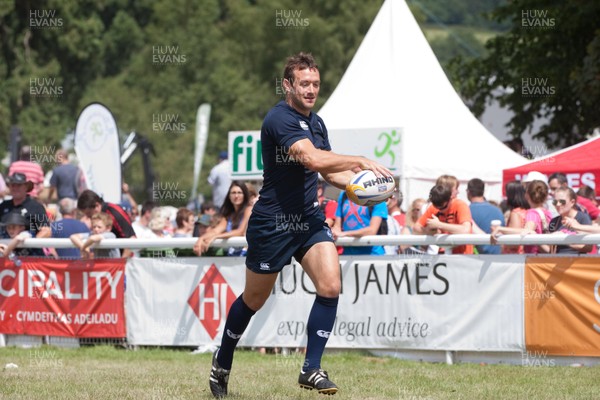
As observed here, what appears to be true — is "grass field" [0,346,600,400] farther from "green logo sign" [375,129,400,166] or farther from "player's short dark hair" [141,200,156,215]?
"player's short dark hair" [141,200,156,215]

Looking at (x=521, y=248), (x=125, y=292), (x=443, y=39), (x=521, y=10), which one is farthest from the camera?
(x=443, y=39)

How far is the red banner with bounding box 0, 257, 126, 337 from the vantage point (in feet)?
39.8

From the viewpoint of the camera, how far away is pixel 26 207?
12906mm

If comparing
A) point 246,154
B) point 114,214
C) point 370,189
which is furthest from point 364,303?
point 246,154

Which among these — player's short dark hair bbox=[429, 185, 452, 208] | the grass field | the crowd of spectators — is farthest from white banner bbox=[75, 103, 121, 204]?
player's short dark hair bbox=[429, 185, 452, 208]

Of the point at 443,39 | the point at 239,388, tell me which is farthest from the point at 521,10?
the point at 443,39

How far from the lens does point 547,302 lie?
10.3 metres

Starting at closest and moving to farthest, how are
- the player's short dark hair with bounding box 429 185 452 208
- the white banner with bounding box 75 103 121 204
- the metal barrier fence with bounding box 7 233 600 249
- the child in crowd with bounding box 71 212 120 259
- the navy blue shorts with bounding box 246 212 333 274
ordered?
the navy blue shorts with bounding box 246 212 333 274 → the metal barrier fence with bounding box 7 233 600 249 → the player's short dark hair with bounding box 429 185 452 208 → the child in crowd with bounding box 71 212 120 259 → the white banner with bounding box 75 103 121 204

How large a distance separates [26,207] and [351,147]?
15.5 feet

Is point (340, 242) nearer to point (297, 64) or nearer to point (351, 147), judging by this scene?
point (297, 64)

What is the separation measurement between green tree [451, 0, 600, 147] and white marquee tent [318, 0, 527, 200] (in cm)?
320

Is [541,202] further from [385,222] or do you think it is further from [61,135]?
[61,135]

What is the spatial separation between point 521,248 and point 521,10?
40.8 feet

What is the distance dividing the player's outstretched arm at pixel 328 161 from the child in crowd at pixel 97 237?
5252 millimetres
